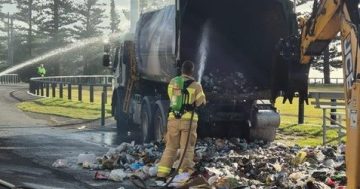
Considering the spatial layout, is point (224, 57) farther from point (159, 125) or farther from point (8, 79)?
point (8, 79)

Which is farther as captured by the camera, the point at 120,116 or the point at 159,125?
the point at 120,116

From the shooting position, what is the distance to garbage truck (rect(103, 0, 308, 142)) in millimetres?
12914

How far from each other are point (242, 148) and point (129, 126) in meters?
5.99

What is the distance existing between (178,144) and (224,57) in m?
4.12

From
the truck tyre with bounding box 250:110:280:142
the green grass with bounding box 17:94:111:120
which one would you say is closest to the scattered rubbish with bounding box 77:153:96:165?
the truck tyre with bounding box 250:110:280:142

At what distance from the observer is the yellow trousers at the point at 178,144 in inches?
391

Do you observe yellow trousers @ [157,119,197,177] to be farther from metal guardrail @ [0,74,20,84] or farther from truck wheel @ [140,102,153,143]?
metal guardrail @ [0,74,20,84]

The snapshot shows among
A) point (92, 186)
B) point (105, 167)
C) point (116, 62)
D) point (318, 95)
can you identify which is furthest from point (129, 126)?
point (92, 186)

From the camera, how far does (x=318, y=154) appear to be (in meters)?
11.2

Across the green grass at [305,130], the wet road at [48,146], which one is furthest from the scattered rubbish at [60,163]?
the green grass at [305,130]

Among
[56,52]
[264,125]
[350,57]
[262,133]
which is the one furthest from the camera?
[56,52]

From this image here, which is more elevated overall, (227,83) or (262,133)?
(227,83)

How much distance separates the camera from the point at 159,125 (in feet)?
44.4

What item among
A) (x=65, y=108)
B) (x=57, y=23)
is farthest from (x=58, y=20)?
(x=65, y=108)
